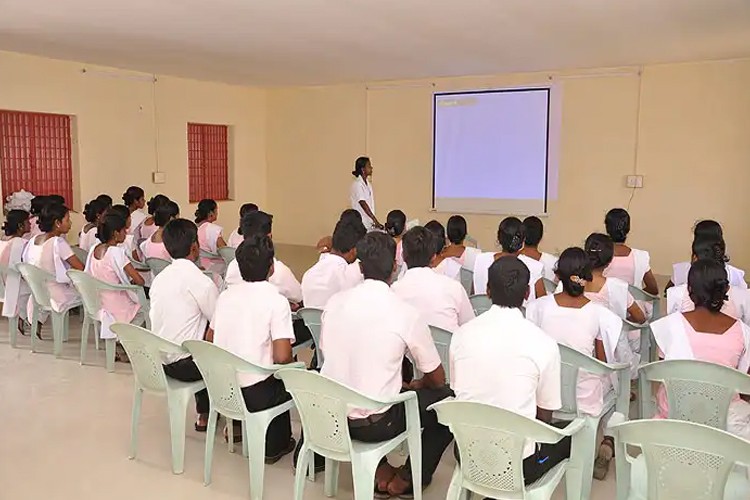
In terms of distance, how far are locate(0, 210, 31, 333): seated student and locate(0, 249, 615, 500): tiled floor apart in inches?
30.9

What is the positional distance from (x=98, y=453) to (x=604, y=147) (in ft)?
23.0

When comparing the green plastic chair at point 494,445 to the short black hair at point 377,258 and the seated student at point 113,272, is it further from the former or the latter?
the seated student at point 113,272

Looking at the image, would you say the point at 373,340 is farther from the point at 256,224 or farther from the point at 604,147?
the point at 604,147

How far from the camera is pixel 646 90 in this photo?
809 cm

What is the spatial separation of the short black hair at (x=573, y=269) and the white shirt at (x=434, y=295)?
1.76 feet

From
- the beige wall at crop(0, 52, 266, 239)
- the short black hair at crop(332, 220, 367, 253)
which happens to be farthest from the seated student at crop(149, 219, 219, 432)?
the beige wall at crop(0, 52, 266, 239)

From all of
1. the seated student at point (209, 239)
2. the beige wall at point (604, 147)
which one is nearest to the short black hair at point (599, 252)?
the seated student at point (209, 239)

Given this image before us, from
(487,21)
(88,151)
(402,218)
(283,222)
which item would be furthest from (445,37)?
(283,222)

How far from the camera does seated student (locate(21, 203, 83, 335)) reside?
201 inches

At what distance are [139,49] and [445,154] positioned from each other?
4.45m

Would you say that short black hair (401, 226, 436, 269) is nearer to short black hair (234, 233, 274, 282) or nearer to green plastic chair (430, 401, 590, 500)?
short black hair (234, 233, 274, 282)

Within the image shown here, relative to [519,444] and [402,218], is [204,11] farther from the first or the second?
[519,444]

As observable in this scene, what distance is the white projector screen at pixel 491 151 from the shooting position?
891 cm

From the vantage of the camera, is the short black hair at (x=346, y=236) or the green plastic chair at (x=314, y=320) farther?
the short black hair at (x=346, y=236)
